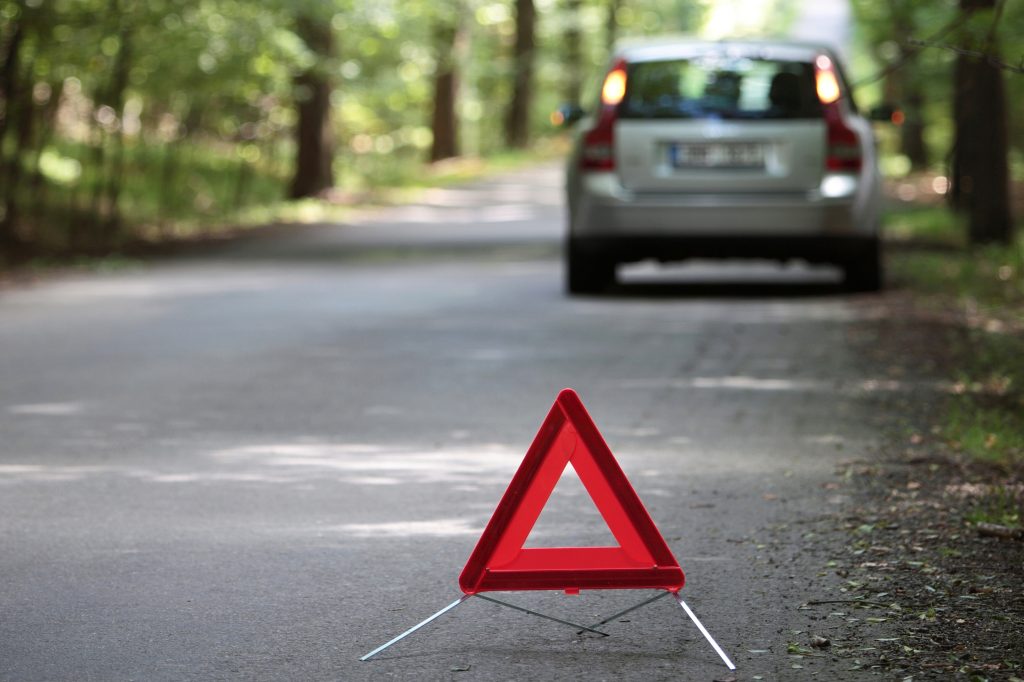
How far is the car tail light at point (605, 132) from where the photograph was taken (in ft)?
44.6

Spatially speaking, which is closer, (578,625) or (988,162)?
(578,625)

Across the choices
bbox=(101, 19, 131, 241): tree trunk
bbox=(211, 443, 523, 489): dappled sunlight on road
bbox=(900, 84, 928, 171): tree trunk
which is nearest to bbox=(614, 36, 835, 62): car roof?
bbox=(211, 443, 523, 489): dappled sunlight on road

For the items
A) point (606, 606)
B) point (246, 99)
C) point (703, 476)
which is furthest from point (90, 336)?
point (246, 99)

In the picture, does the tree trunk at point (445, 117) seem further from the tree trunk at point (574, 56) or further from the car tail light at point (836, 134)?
the car tail light at point (836, 134)

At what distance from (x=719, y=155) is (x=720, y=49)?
2.91 feet

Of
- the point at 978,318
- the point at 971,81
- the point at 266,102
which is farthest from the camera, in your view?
the point at 266,102

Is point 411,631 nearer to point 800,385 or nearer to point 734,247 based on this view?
point 800,385

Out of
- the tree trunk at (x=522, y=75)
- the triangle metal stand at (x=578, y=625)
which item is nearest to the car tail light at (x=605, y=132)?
the triangle metal stand at (x=578, y=625)

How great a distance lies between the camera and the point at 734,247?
13648mm

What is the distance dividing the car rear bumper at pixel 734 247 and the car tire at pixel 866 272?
0.59 ft

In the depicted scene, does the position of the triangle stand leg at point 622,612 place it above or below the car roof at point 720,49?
below

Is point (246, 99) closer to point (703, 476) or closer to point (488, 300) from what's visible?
point (488, 300)

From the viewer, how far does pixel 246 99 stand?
27078mm

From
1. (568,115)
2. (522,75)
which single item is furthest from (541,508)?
(522,75)
